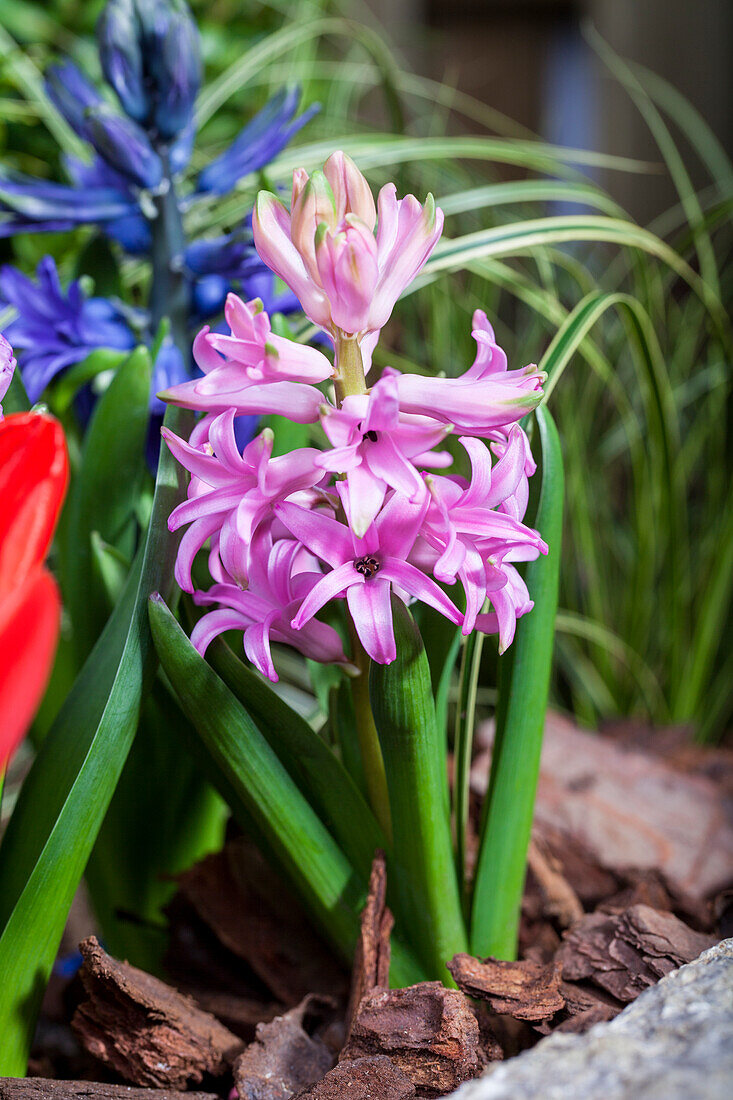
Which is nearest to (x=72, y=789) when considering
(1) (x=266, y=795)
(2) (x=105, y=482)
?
(1) (x=266, y=795)

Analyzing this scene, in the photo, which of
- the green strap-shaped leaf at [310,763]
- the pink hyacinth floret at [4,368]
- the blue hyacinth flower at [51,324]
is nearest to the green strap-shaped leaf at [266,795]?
the green strap-shaped leaf at [310,763]

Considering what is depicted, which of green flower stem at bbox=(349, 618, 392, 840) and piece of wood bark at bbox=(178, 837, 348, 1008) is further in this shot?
piece of wood bark at bbox=(178, 837, 348, 1008)

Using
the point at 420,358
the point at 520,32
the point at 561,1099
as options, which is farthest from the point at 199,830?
the point at 520,32

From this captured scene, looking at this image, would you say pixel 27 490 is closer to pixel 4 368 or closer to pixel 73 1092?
pixel 4 368

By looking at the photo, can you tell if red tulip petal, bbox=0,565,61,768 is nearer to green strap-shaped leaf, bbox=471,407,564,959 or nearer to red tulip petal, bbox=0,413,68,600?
red tulip petal, bbox=0,413,68,600

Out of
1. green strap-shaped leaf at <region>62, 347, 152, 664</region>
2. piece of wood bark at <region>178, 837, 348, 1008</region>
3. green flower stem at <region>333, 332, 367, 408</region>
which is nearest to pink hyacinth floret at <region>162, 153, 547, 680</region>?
green flower stem at <region>333, 332, 367, 408</region>

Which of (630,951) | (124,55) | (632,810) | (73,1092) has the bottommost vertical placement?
(73,1092)
